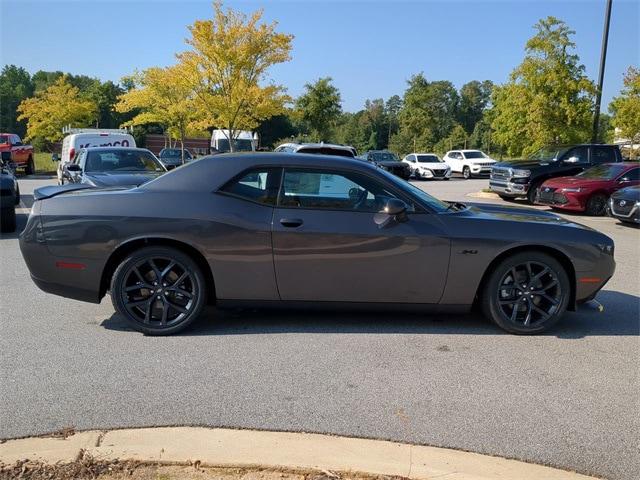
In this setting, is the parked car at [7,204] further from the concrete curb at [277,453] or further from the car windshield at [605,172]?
the car windshield at [605,172]

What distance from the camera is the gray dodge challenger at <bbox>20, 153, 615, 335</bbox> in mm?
4578

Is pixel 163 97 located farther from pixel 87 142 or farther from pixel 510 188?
pixel 510 188

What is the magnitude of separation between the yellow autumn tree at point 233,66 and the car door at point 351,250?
1853cm

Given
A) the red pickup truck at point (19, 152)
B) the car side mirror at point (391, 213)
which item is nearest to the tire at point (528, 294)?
the car side mirror at point (391, 213)

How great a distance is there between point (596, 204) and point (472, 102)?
9005cm

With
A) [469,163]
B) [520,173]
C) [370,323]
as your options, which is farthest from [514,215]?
[469,163]

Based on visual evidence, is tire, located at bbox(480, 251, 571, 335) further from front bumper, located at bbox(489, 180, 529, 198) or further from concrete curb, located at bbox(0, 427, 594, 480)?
front bumper, located at bbox(489, 180, 529, 198)

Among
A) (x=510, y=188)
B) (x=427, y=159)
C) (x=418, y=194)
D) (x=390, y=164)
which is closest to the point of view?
(x=418, y=194)

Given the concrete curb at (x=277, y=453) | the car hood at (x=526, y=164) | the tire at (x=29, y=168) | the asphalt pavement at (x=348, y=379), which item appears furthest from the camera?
the tire at (x=29, y=168)

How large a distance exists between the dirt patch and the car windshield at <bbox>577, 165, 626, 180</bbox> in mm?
14399

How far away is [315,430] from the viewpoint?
3156mm

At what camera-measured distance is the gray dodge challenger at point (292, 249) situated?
180 inches

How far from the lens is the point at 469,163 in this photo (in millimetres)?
35406

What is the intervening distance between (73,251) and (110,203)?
19.4 inches
